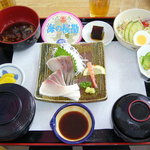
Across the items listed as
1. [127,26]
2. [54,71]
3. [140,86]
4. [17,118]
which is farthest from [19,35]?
[140,86]

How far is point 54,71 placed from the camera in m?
1.41

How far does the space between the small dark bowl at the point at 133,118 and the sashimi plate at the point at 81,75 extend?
188 mm

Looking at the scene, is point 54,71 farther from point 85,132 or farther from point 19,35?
point 85,132

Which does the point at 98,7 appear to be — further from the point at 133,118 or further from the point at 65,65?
the point at 133,118

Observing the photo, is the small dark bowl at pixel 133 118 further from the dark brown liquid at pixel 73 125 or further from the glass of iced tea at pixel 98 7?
the glass of iced tea at pixel 98 7

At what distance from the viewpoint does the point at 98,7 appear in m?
1.59

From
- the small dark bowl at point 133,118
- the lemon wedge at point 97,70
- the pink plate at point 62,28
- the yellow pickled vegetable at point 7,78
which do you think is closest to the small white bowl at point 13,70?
the yellow pickled vegetable at point 7,78

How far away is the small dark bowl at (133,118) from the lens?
42.0 inches

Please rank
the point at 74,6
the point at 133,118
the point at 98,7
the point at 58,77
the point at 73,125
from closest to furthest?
the point at 133,118 < the point at 73,125 < the point at 58,77 < the point at 98,7 < the point at 74,6

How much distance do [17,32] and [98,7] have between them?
1.88 ft

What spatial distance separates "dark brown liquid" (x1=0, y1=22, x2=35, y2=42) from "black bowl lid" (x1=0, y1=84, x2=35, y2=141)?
37cm

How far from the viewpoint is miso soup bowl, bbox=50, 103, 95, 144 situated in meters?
1.16

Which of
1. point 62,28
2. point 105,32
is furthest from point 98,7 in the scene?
point 62,28

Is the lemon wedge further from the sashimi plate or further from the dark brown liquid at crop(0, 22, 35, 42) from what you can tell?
the dark brown liquid at crop(0, 22, 35, 42)
